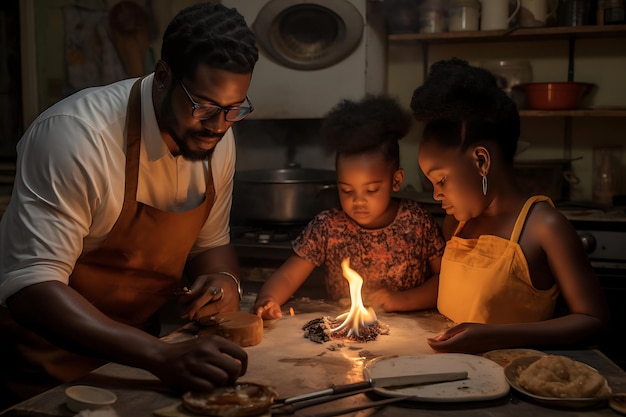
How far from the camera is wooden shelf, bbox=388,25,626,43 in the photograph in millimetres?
3881

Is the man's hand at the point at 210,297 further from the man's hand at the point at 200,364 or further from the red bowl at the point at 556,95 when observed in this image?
the red bowl at the point at 556,95

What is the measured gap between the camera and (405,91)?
15.0 feet

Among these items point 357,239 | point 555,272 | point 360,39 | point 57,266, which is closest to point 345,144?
point 357,239

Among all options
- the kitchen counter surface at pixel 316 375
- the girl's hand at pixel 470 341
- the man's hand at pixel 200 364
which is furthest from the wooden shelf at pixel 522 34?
the man's hand at pixel 200 364

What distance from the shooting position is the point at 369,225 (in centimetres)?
271

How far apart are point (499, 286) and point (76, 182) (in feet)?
4.52

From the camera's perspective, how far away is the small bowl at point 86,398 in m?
1.42

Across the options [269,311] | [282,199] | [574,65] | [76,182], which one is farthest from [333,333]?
[574,65]

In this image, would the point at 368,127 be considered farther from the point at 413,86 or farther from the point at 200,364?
the point at 413,86

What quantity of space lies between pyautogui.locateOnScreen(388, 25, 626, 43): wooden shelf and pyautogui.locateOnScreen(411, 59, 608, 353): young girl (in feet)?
5.90

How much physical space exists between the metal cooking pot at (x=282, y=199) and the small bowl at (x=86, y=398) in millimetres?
2066

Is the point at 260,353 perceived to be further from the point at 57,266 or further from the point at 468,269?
the point at 468,269

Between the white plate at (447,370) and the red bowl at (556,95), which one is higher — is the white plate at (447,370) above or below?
below

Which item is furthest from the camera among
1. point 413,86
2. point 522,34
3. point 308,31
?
point 413,86
